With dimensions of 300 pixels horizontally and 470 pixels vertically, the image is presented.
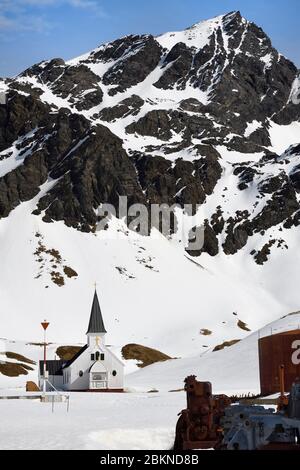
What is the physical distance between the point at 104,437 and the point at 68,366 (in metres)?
61.3

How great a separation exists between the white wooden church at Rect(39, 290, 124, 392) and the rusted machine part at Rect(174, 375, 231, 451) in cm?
6234

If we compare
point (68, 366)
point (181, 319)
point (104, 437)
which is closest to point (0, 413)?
point (104, 437)

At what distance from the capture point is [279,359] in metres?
52.5

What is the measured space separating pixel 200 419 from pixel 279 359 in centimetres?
Answer: 3311

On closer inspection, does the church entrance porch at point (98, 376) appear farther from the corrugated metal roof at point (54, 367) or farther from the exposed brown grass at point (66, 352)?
the exposed brown grass at point (66, 352)

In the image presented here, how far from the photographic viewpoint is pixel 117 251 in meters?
186

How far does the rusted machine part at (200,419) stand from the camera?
2020 cm

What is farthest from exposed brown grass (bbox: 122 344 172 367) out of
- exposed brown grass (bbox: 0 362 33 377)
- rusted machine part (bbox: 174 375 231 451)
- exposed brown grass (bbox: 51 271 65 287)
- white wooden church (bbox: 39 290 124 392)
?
rusted machine part (bbox: 174 375 231 451)

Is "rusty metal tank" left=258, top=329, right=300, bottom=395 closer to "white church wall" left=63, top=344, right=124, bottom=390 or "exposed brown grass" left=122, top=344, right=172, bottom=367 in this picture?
"white church wall" left=63, top=344, right=124, bottom=390

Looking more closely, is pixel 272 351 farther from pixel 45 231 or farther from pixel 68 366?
pixel 45 231

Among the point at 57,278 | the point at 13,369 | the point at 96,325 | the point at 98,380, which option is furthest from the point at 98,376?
the point at 57,278

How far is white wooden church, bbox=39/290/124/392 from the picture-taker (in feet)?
279

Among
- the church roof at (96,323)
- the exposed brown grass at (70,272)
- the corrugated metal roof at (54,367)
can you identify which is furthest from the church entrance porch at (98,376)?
the exposed brown grass at (70,272)

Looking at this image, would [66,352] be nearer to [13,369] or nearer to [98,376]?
[13,369]
